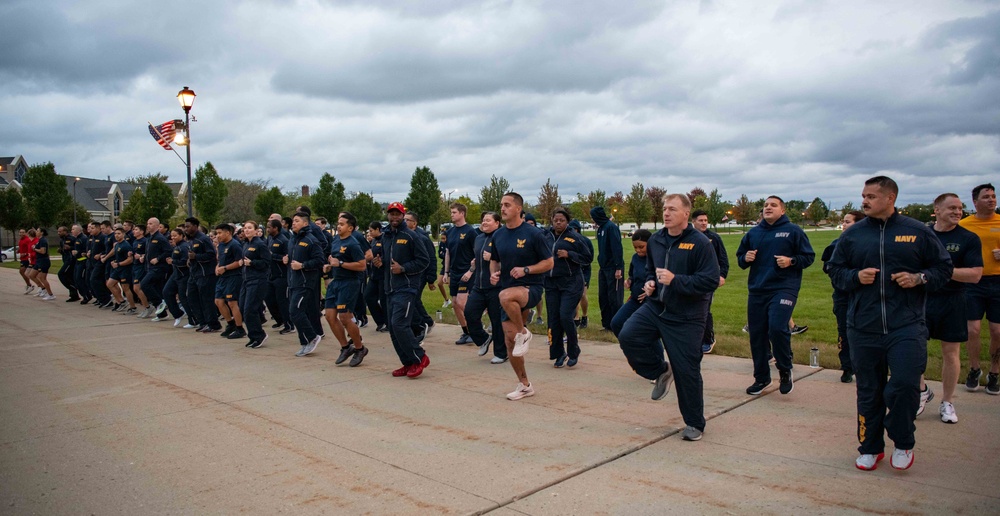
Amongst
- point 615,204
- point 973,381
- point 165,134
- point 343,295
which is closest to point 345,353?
point 343,295

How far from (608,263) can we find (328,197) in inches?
2229

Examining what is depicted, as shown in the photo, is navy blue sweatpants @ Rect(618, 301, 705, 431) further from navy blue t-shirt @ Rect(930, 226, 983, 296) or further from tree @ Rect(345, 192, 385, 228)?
tree @ Rect(345, 192, 385, 228)

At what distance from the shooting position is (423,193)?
68312mm

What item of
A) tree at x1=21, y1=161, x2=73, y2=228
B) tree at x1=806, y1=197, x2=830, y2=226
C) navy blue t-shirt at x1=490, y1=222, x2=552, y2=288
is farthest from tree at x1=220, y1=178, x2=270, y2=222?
tree at x1=806, y1=197, x2=830, y2=226

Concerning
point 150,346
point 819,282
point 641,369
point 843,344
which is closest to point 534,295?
point 641,369

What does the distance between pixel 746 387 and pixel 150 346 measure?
9.22 metres

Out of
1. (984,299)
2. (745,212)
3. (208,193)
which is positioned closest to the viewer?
(984,299)

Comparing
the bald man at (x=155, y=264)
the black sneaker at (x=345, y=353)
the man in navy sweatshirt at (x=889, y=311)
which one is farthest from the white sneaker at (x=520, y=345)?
the bald man at (x=155, y=264)

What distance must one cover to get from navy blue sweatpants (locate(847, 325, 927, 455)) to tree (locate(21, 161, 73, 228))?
212ft

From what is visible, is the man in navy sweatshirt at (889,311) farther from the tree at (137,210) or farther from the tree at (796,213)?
the tree at (796,213)

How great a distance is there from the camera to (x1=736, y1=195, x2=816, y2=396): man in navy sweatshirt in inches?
252

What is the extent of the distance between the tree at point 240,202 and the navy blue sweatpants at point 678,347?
67.7 meters

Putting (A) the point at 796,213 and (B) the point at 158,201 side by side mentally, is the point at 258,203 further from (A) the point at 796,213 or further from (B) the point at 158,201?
(A) the point at 796,213

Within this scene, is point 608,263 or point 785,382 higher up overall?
point 608,263
